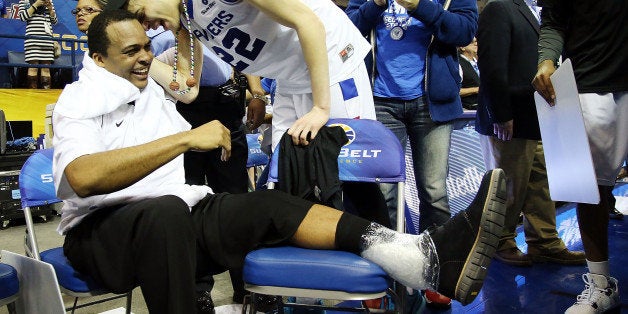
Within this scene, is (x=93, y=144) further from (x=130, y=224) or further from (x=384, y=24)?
(x=384, y=24)

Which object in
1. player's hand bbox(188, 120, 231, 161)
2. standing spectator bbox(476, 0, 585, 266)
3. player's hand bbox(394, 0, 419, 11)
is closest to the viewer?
player's hand bbox(188, 120, 231, 161)

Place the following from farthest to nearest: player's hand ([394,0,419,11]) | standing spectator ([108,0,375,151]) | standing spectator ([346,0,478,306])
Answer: standing spectator ([346,0,478,306])
player's hand ([394,0,419,11])
standing spectator ([108,0,375,151])

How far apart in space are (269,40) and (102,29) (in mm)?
624

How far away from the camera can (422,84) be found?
262 centimetres

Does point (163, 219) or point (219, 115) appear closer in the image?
point (163, 219)

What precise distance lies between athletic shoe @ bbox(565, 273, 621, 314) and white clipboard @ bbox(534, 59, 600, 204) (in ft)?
1.37

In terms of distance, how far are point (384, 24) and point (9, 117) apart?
5.09 metres

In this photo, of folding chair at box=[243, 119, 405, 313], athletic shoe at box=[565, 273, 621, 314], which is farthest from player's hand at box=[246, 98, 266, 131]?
athletic shoe at box=[565, 273, 621, 314]

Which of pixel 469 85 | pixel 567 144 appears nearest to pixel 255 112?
pixel 567 144

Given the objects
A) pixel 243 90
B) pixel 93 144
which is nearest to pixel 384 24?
pixel 243 90

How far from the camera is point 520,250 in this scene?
3.49 m

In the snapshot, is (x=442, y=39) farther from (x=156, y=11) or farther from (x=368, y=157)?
(x=156, y=11)

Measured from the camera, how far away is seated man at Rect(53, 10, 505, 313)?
1.52m

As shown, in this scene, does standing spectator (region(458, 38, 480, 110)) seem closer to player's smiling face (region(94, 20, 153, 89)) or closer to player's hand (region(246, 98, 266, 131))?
player's hand (region(246, 98, 266, 131))
